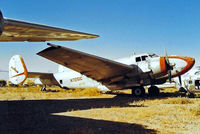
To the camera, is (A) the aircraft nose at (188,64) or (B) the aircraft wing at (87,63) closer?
(B) the aircraft wing at (87,63)

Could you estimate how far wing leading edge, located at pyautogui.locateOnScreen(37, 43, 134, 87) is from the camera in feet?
30.2

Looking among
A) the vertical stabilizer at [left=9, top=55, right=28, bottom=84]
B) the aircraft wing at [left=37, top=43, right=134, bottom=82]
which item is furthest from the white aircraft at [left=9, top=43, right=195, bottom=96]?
the vertical stabilizer at [left=9, top=55, right=28, bottom=84]

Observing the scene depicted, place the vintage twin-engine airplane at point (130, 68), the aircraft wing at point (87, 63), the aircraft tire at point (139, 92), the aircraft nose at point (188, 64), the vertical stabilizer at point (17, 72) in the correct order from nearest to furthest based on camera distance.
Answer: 1. the aircraft wing at point (87, 63)
2. the vintage twin-engine airplane at point (130, 68)
3. the aircraft nose at point (188, 64)
4. the aircraft tire at point (139, 92)
5. the vertical stabilizer at point (17, 72)

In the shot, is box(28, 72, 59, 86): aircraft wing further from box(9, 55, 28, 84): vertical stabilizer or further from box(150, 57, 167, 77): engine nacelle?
box(150, 57, 167, 77): engine nacelle

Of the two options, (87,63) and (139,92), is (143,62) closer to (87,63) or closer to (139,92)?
(139,92)

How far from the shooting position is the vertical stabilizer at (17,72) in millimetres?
16672

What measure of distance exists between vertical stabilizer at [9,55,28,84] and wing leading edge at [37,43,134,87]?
766 centimetres

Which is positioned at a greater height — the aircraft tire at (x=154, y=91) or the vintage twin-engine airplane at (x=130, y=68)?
the vintage twin-engine airplane at (x=130, y=68)

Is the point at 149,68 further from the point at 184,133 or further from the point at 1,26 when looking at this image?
the point at 1,26

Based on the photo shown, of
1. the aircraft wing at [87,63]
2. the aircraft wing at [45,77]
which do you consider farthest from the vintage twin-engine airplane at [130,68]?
the aircraft wing at [45,77]

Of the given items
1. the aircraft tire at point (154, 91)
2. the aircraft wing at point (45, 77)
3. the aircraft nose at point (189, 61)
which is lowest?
the aircraft tire at point (154, 91)

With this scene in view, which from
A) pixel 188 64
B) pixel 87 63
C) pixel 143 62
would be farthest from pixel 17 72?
pixel 188 64

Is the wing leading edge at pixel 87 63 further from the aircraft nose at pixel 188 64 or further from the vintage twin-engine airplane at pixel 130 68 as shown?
the aircraft nose at pixel 188 64

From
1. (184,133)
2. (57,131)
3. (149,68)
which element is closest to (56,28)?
(57,131)
